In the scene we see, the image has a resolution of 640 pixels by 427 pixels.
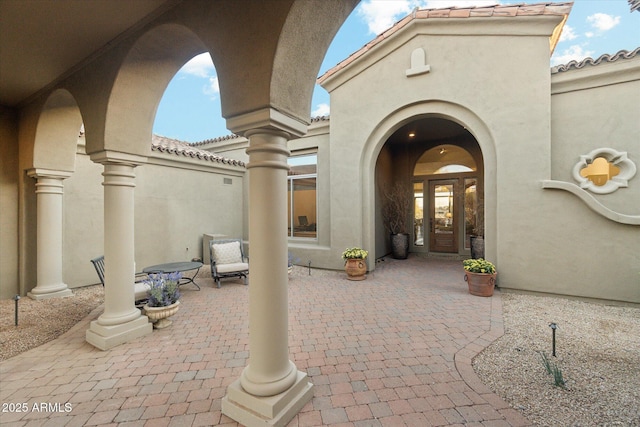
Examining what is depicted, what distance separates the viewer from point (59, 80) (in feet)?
13.5

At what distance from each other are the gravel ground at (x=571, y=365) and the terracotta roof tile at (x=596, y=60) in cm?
479

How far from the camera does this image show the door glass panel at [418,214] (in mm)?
10320

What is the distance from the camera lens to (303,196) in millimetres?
9000

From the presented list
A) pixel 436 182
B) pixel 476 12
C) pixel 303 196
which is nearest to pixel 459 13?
pixel 476 12

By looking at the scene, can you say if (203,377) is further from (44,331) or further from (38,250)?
(38,250)

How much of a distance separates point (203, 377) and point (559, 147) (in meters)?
7.79

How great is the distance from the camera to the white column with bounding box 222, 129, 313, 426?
2211 millimetres

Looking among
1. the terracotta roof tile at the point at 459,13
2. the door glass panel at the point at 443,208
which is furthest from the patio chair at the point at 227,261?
the terracotta roof tile at the point at 459,13

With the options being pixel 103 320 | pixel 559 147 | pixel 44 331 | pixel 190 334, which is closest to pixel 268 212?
pixel 190 334

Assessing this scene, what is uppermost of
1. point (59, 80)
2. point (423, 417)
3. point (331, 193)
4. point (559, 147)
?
point (59, 80)

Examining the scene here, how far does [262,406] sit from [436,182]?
31.6ft

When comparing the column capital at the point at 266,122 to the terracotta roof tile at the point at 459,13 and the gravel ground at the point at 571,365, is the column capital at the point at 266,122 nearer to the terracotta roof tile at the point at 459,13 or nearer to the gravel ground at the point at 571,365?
the gravel ground at the point at 571,365

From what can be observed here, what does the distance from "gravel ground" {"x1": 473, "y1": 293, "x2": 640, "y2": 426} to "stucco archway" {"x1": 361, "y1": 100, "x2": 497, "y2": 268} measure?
2.00 m

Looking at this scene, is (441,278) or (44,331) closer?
(44,331)
